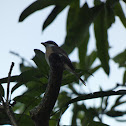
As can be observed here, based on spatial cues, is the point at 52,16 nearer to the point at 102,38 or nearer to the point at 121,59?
the point at 102,38

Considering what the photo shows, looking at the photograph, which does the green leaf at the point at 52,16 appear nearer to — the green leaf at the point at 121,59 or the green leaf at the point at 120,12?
the green leaf at the point at 120,12

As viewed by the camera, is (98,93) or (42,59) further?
(42,59)

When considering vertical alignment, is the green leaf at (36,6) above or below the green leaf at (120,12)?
below

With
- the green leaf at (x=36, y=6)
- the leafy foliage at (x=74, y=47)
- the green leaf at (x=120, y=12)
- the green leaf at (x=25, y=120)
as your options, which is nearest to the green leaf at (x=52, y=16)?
the leafy foliage at (x=74, y=47)

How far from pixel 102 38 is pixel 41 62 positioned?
35.0 inches

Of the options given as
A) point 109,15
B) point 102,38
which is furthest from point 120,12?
point 102,38

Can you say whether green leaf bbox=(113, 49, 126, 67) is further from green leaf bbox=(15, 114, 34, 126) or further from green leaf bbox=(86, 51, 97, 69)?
green leaf bbox=(15, 114, 34, 126)

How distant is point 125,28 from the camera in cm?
309

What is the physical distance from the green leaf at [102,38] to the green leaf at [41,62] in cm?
77

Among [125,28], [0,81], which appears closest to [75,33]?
[0,81]

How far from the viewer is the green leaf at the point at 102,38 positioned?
278 cm

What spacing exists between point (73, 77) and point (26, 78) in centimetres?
41

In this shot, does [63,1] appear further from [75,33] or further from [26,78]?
[26,78]

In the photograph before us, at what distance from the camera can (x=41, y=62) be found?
7.80ft
